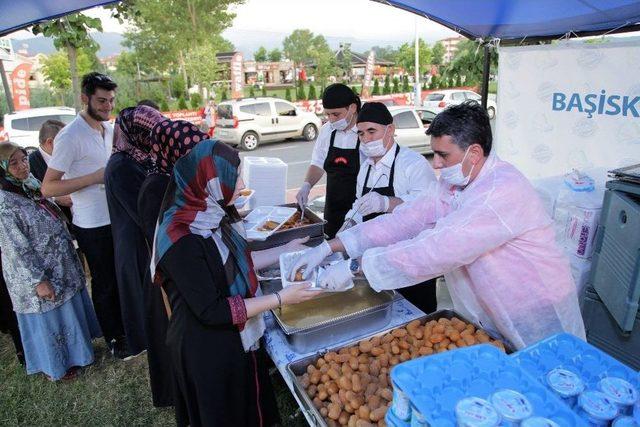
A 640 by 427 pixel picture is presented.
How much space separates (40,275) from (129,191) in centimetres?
89

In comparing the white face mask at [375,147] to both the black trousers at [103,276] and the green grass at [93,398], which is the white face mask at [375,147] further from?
the black trousers at [103,276]

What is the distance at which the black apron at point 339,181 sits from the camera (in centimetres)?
305

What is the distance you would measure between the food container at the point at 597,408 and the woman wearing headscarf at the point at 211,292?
37.4 inches

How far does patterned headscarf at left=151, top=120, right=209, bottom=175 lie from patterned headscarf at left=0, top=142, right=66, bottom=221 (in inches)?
49.0

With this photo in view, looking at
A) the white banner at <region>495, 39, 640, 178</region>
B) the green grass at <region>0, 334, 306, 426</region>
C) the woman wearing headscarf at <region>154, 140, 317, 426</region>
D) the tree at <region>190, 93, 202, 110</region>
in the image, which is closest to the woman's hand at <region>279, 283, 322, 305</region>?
the woman wearing headscarf at <region>154, 140, 317, 426</region>

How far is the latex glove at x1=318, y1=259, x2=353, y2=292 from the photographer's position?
1.62m

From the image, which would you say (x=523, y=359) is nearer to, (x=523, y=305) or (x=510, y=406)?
(x=510, y=406)

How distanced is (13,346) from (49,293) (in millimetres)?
1244

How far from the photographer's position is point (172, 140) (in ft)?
5.90

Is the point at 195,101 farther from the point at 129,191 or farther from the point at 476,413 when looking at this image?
the point at 476,413

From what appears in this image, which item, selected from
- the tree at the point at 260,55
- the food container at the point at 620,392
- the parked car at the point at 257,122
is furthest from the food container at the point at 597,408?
the tree at the point at 260,55

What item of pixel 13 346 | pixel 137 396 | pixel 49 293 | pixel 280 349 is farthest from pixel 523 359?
pixel 13 346

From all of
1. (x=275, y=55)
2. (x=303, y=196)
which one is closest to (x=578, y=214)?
(x=303, y=196)

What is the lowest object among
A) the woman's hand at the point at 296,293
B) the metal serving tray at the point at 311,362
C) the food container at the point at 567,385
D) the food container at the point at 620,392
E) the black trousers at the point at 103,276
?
the black trousers at the point at 103,276
